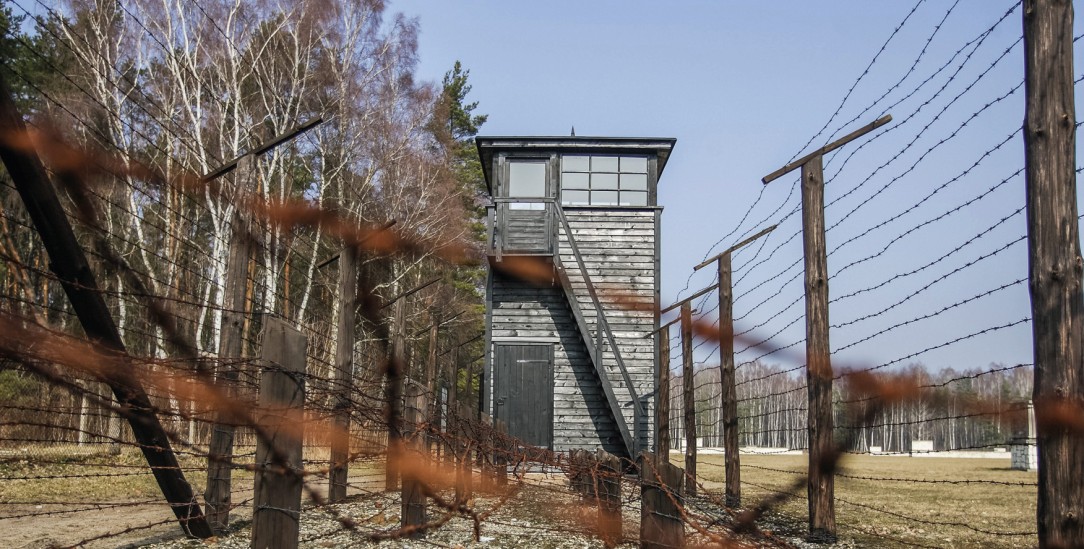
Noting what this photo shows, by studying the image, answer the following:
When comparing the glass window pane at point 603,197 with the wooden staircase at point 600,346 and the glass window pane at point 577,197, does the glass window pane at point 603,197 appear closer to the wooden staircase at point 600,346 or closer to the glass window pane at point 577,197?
the glass window pane at point 577,197

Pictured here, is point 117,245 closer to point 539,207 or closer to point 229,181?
point 229,181

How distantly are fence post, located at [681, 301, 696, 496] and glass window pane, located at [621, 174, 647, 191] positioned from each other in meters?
8.52

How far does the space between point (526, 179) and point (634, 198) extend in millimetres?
2601

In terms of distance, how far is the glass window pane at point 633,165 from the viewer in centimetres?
2198

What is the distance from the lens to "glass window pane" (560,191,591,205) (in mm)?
21781

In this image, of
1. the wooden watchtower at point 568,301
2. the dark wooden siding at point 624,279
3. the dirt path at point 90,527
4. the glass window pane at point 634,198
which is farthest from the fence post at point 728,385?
the glass window pane at point 634,198

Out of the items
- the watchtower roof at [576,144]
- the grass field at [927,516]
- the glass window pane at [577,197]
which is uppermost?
the watchtower roof at [576,144]

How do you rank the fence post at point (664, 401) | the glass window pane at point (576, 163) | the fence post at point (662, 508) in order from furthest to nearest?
the glass window pane at point (576, 163) < the fence post at point (664, 401) < the fence post at point (662, 508)

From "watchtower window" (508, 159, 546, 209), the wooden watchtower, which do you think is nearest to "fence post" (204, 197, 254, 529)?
the wooden watchtower

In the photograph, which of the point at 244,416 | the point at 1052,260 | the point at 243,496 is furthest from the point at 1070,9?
the point at 243,496

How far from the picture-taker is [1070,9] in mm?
4418

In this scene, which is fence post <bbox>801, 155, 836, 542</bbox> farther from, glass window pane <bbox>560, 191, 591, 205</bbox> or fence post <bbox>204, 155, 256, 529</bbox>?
glass window pane <bbox>560, 191, 591, 205</bbox>

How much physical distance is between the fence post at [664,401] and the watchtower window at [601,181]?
23.6 feet

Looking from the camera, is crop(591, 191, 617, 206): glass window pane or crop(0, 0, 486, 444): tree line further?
crop(0, 0, 486, 444): tree line
